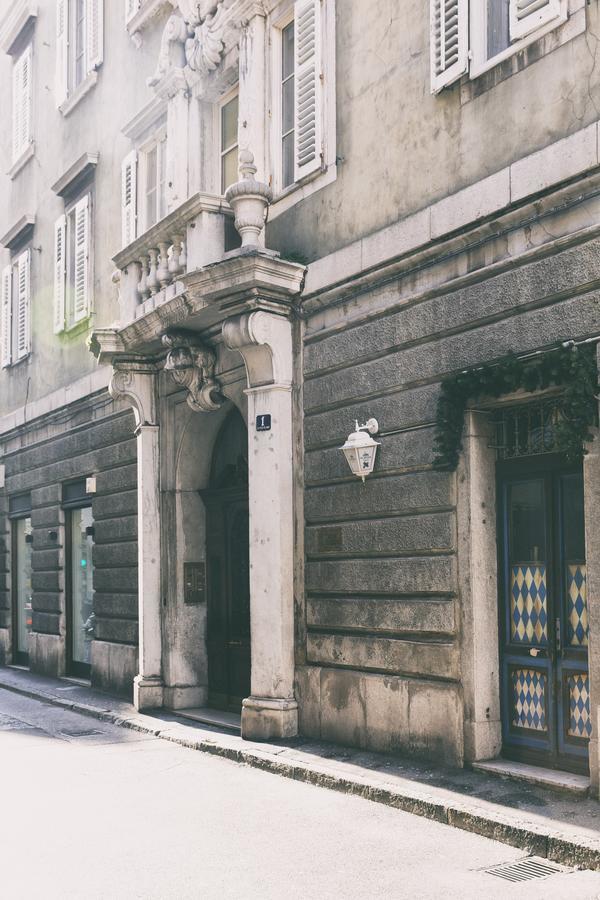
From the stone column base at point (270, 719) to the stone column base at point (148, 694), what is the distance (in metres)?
2.75

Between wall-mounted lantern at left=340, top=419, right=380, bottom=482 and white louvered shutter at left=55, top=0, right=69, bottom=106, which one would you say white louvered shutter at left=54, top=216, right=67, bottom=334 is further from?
wall-mounted lantern at left=340, top=419, right=380, bottom=482

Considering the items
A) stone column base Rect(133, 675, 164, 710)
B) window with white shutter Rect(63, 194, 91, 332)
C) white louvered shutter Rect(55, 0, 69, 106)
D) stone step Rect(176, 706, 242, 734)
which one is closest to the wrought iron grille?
stone step Rect(176, 706, 242, 734)

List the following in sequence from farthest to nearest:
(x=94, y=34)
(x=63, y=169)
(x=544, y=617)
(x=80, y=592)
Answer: (x=63, y=169)
(x=80, y=592)
(x=94, y=34)
(x=544, y=617)

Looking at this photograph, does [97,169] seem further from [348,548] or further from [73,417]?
[348,548]

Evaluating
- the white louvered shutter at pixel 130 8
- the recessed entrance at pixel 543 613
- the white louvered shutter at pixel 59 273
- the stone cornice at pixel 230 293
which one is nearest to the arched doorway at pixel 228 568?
the stone cornice at pixel 230 293

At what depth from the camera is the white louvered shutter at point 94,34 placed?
52.7 ft

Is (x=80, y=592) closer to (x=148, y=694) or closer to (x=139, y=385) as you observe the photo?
(x=148, y=694)

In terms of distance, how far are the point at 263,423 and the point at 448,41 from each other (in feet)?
12.9

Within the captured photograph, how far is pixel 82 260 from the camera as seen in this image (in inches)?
652

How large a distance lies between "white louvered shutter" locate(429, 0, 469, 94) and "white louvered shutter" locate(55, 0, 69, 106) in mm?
10110

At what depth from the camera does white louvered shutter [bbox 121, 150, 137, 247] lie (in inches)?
580

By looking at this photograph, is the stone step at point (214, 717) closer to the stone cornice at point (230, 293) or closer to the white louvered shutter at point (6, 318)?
the stone cornice at point (230, 293)

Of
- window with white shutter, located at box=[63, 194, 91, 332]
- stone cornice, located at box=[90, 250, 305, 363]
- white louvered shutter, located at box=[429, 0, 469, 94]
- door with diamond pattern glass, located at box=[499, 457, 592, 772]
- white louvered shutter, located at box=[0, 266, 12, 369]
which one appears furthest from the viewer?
white louvered shutter, located at box=[0, 266, 12, 369]

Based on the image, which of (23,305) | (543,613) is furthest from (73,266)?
(543,613)
